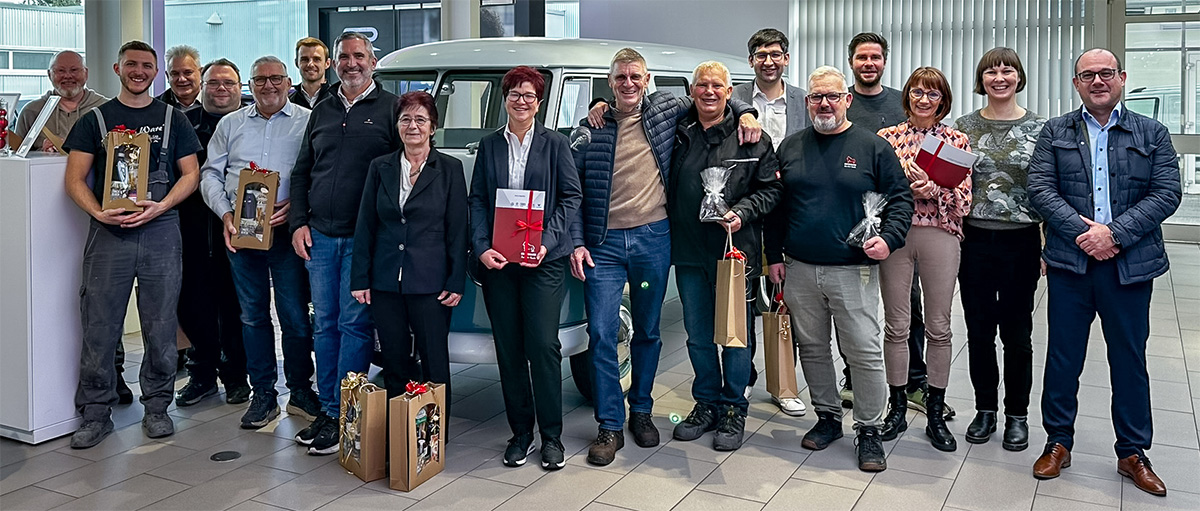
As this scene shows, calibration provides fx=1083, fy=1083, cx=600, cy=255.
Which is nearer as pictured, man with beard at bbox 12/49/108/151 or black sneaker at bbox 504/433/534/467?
black sneaker at bbox 504/433/534/467

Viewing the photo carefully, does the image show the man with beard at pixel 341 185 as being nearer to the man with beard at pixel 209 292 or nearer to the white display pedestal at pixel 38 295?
the man with beard at pixel 209 292

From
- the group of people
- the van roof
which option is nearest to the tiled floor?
the group of people

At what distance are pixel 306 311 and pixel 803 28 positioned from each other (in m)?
8.78

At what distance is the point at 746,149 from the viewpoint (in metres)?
4.42

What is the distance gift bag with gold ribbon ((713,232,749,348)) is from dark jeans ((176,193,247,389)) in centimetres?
244

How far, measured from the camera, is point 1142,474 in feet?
13.3

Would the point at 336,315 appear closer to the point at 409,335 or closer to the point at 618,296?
the point at 409,335

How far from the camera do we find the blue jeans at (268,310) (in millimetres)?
4781

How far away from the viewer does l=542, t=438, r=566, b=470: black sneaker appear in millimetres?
4324

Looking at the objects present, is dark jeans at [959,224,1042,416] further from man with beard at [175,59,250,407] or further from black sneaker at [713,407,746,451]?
man with beard at [175,59,250,407]

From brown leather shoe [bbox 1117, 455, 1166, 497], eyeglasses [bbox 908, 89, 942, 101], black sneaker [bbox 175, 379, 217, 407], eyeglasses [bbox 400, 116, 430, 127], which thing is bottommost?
brown leather shoe [bbox 1117, 455, 1166, 497]

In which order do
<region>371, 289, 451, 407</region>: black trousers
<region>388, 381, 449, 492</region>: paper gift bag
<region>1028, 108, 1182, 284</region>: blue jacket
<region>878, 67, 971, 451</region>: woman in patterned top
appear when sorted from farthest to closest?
<region>878, 67, 971, 451</region>: woman in patterned top < <region>371, 289, 451, 407</region>: black trousers < <region>388, 381, 449, 492</region>: paper gift bag < <region>1028, 108, 1182, 284</region>: blue jacket

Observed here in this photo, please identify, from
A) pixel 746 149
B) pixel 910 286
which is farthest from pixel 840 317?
pixel 746 149

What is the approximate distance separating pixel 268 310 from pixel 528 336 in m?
1.40
